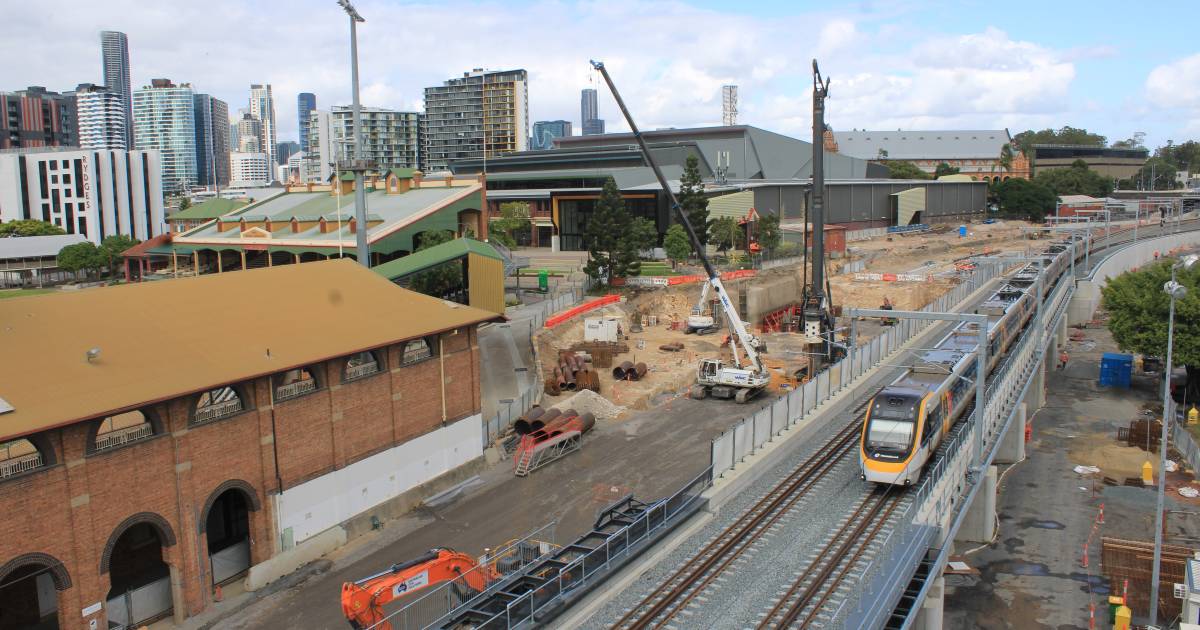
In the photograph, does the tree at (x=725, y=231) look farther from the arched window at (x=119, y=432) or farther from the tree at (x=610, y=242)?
the arched window at (x=119, y=432)

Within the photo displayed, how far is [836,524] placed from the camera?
1045 inches

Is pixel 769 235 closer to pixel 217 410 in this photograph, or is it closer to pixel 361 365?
pixel 361 365

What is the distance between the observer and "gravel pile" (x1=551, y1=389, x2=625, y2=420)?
43344 mm

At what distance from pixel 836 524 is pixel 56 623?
21.3m

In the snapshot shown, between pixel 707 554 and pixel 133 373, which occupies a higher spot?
pixel 133 373

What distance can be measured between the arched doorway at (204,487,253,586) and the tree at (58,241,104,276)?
3026 inches

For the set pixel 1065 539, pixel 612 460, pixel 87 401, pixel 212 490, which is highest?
pixel 87 401

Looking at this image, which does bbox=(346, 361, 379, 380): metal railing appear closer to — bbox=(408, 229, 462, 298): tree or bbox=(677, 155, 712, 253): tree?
bbox=(408, 229, 462, 298): tree

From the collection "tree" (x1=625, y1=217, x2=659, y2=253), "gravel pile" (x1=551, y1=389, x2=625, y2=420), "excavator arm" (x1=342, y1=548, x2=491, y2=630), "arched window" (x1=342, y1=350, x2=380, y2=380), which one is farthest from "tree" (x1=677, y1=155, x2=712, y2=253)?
"excavator arm" (x1=342, y1=548, x2=491, y2=630)

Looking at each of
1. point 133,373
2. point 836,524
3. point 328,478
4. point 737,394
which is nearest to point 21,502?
point 133,373

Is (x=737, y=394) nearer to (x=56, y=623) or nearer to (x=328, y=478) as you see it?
(x=328, y=478)

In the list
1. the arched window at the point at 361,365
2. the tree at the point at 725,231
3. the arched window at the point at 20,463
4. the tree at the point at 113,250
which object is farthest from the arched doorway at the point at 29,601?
the tree at the point at 725,231

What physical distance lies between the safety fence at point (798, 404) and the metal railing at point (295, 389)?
12.7 m

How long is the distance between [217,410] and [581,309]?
4192cm
